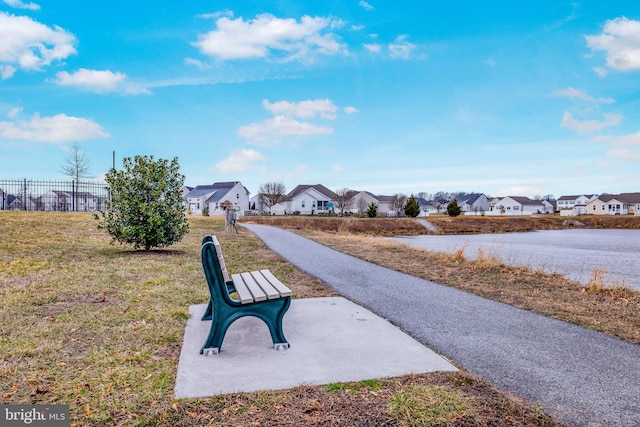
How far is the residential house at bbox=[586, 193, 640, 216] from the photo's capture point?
103250 mm

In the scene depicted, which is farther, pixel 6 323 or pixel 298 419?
pixel 6 323

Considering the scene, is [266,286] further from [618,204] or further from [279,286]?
[618,204]

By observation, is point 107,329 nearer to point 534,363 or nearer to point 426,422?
point 426,422

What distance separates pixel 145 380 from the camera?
3701 mm

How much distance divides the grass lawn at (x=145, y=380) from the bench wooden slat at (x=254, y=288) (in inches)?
37.4

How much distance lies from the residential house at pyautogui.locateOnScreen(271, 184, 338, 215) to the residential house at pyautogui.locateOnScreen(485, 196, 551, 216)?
50580 millimetres

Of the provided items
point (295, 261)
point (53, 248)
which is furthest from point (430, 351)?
point (53, 248)

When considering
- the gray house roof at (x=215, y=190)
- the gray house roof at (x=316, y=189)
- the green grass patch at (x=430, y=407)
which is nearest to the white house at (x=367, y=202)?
the gray house roof at (x=316, y=189)

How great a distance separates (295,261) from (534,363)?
27.9 feet

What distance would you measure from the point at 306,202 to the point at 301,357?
2844 inches

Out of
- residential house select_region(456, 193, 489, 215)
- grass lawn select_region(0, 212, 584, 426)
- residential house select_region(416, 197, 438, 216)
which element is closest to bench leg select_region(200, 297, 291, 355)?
grass lawn select_region(0, 212, 584, 426)

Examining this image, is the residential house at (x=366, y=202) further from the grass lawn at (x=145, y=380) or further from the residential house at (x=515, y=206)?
the grass lawn at (x=145, y=380)

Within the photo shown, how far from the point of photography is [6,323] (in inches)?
216

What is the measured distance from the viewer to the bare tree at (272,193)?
76438 mm
